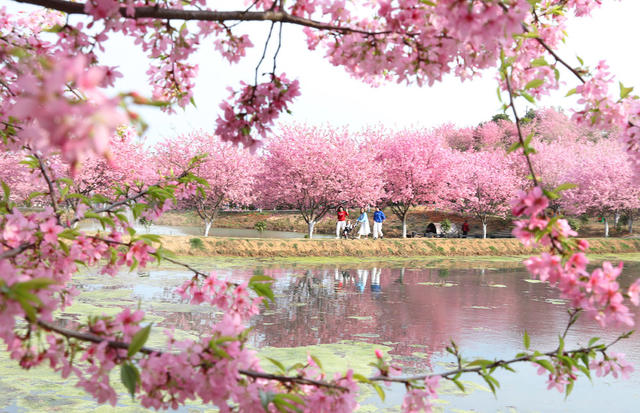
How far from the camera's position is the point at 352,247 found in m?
18.6

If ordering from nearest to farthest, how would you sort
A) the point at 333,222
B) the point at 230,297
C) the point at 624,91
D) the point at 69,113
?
the point at 69,113 < the point at 624,91 < the point at 230,297 < the point at 333,222

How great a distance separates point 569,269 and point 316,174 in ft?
77.7

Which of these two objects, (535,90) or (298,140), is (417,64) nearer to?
(535,90)

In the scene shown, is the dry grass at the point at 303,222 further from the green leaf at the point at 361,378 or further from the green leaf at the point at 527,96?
the green leaf at the point at 361,378

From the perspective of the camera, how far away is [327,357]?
5.64 meters

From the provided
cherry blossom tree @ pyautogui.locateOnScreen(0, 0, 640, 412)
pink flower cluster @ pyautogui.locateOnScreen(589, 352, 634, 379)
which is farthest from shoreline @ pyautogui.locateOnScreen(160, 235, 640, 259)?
pink flower cluster @ pyautogui.locateOnScreen(589, 352, 634, 379)

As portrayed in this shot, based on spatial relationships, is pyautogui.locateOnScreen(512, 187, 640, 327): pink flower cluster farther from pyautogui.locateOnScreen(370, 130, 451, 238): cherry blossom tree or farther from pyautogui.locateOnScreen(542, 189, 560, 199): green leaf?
pyautogui.locateOnScreen(370, 130, 451, 238): cherry blossom tree

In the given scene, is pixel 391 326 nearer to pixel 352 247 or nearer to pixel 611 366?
pixel 611 366

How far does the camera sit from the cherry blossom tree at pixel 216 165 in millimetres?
27438

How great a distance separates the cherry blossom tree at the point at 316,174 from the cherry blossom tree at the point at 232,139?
22.2 metres

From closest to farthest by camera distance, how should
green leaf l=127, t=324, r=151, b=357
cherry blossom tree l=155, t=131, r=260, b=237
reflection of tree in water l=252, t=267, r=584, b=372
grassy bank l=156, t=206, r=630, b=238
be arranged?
green leaf l=127, t=324, r=151, b=357 < reflection of tree in water l=252, t=267, r=584, b=372 < cherry blossom tree l=155, t=131, r=260, b=237 < grassy bank l=156, t=206, r=630, b=238

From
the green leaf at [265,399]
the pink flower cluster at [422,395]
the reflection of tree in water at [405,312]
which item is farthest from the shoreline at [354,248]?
the green leaf at [265,399]

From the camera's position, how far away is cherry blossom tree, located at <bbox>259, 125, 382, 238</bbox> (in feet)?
84.2

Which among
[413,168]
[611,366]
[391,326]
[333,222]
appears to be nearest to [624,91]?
[611,366]
